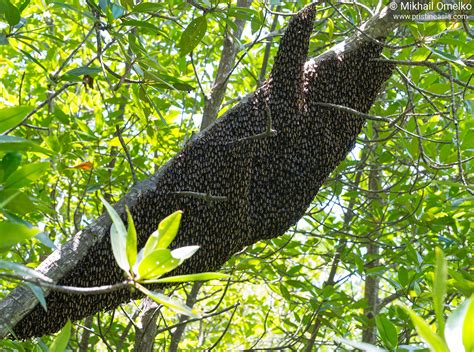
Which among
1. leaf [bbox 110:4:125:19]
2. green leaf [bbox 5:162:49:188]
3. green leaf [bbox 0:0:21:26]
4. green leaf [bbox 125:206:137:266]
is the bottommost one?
green leaf [bbox 125:206:137:266]

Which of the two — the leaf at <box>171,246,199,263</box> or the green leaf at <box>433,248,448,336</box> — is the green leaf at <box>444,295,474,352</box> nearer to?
the green leaf at <box>433,248,448,336</box>

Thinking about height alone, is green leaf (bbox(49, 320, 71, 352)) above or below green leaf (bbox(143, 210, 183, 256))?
below

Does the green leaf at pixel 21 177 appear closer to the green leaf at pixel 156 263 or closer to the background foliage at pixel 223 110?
the background foliage at pixel 223 110

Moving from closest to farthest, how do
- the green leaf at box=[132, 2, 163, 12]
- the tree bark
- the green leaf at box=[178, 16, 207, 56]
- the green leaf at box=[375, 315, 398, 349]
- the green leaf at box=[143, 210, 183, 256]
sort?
the green leaf at box=[143, 210, 183, 256] < the green leaf at box=[375, 315, 398, 349] < the tree bark < the green leaf at box=[132, 2, 163, 12] < the green leaf at box=[178, 16, 207, 56]

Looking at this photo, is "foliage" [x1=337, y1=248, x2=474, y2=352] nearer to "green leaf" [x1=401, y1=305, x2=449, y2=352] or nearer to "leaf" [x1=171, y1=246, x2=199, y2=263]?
"green leaf" [x1=401, y1=305, x2=449, y2=352]

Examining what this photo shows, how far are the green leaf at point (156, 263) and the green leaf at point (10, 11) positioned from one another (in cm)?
117

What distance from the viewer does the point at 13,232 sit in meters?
0.96

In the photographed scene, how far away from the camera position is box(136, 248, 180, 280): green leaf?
97cm

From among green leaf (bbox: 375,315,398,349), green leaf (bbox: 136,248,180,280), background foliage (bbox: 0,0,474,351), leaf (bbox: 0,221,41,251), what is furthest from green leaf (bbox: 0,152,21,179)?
green leaf (bbox: 375,315,398,349)

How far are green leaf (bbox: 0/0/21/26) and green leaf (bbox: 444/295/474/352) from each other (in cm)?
155

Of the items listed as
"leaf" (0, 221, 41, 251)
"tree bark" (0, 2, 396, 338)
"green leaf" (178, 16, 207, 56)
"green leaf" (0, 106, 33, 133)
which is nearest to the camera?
"leaf" (0, 221, 41, 251)

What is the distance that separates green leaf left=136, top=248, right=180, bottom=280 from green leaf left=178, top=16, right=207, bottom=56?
146 cm

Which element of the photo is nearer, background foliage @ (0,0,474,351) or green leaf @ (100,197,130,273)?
green leaf @ (100,197,130,273)

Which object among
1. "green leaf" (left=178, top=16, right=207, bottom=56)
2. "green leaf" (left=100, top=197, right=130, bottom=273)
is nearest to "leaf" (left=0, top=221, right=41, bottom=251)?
"green leaf" (left=100, top=197, right=130, bottom=273)
